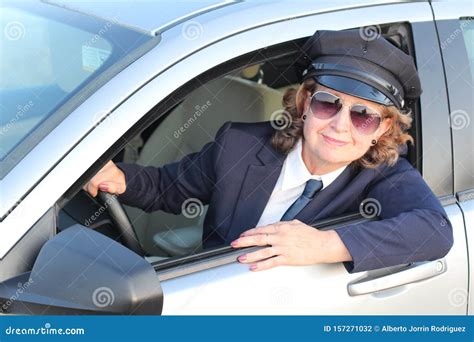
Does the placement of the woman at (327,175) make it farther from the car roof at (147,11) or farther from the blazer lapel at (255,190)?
the car roof at (147,11)

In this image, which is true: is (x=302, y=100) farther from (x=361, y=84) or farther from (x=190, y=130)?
(x=190, y=130)

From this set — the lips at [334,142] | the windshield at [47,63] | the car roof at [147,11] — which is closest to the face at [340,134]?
the lips at [334,142]

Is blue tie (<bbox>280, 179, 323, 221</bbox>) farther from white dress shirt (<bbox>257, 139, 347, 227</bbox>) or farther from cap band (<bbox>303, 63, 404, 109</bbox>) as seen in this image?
cap band (<bbox>303, 63, 404, 109</bbox>)

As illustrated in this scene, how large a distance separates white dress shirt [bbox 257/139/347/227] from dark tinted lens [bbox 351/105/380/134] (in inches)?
6.7

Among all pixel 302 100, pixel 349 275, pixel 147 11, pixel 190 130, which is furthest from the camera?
pixel 190 130

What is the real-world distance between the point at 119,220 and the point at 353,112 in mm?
725

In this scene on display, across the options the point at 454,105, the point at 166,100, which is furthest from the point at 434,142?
the point at 166,100

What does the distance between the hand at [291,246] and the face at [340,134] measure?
274mm

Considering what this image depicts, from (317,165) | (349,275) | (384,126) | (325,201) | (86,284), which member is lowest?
(86,284)

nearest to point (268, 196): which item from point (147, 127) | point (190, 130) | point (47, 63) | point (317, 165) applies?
point (317, 165)

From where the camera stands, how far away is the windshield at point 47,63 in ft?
6.92

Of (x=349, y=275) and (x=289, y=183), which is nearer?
(x=349, y=275)

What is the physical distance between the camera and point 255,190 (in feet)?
8.27

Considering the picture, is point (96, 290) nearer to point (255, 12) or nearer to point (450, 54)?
point (255, 12)
